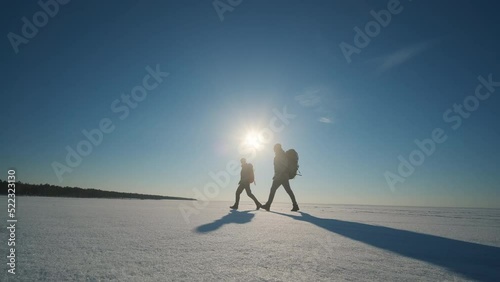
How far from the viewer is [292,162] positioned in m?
9.77

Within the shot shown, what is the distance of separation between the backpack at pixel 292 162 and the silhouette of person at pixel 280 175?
135 mm

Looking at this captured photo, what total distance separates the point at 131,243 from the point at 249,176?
824 centimetres

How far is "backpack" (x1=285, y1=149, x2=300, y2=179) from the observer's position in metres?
9.62

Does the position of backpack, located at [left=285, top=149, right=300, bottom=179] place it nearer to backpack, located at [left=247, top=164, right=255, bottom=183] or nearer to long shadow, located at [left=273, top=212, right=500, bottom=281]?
backpack, located at [left=247, top=164, right=255, bottom=183]

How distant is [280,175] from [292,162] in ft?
2.23

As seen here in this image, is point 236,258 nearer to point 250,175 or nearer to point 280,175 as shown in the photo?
point 280,175

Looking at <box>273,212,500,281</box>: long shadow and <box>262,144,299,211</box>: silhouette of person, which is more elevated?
<box>262,144,299,211</box>: silhouette of person

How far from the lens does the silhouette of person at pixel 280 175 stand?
9.44 meters

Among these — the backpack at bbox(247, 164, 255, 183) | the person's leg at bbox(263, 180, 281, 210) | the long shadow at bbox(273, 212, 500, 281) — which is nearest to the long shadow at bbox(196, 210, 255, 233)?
the long shadow at bbox(273, 212, 500, 281)

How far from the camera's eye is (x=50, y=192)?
23344 mm

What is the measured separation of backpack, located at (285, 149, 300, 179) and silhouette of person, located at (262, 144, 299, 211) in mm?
135

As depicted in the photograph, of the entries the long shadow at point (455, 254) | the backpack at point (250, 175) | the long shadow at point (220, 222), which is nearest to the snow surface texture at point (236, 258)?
the long shadow at point (455, 254)

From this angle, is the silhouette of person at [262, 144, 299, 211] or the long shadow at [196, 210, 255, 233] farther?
the silhouette of person at [262, 144, 299, 211]

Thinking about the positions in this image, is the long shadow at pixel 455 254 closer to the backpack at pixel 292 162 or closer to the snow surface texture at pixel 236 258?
the snow surface texture at pixel 236 258
